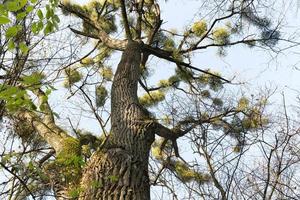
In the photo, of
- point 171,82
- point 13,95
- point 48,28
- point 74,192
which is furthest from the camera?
point 171,82

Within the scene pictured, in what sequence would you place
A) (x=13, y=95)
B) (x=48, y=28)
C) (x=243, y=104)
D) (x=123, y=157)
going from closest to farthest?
(x=13, y=95) < (x=48, y=28) < (x=123, y=157) < (x=243, y=104)

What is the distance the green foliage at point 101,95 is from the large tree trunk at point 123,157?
1.60 metres

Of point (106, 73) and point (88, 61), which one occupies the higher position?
point (88, 61)

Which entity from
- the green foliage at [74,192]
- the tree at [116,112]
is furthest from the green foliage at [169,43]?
the green foliage at [74,192]

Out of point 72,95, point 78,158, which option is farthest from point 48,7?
point 72,95

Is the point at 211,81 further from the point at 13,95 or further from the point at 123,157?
the point at 13,95

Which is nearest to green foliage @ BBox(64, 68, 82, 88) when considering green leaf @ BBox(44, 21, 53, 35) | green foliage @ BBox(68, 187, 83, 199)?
green foliage @ BBox(68, 187, 83, 199)

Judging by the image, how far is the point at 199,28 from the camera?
556 centimetres

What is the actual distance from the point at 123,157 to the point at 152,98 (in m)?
3.18

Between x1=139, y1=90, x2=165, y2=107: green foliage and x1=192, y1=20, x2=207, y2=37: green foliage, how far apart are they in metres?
1.05

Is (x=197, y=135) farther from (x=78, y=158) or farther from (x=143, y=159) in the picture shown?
(x=78, y=158)

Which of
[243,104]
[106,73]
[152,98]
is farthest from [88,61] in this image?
[243,104]

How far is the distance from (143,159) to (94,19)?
3365 millimetres

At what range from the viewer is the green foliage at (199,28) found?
219 inches
